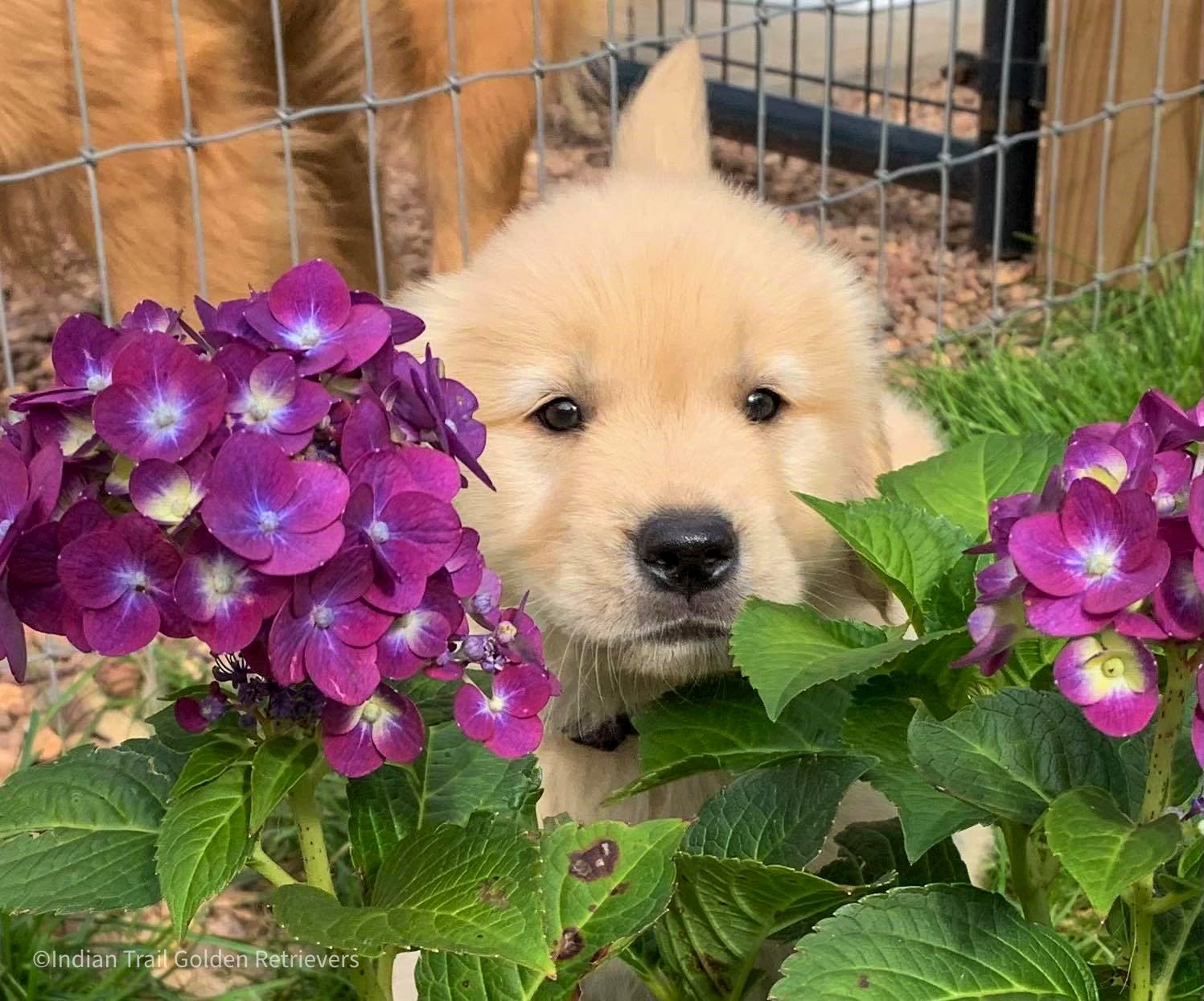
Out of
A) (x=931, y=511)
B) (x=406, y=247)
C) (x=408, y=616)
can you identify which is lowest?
(x=406, y=247)

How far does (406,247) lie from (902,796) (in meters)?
3.04

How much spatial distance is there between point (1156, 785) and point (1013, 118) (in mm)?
3012

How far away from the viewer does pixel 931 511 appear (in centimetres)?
134

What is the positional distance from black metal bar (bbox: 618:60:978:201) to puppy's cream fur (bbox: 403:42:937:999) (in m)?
2.13

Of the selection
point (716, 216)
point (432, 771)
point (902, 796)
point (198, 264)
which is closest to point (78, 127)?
point (198, 264)

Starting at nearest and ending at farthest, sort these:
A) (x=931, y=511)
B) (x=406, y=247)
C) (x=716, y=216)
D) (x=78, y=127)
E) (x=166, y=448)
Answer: (x=166, y=448), (x=931, y=511), (x=716, y=216), (x=78, y=127), (x=406, y=247)

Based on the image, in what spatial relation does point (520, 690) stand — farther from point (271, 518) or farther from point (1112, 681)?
point (1112, 681)

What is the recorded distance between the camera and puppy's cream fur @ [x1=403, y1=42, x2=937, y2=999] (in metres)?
1.35

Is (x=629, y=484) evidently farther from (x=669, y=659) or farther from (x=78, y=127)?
(x=78, y=127)

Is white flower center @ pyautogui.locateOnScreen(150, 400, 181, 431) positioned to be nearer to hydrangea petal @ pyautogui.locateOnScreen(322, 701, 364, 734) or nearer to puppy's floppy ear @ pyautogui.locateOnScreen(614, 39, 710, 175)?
hydrangea petal @ pyautogui.locateOnScreen(322, 701, 364, 734)

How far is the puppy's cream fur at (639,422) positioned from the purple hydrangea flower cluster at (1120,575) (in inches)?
19.6

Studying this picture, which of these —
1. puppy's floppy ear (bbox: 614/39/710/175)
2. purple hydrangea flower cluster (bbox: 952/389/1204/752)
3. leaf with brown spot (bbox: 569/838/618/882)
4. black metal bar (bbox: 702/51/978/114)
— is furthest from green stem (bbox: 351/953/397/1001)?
black metal bar (bbox: 702/51/978/114)

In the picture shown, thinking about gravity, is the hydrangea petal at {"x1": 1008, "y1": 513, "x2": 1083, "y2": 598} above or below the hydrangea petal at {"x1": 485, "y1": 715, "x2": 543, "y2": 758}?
above

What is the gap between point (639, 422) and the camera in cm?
144
